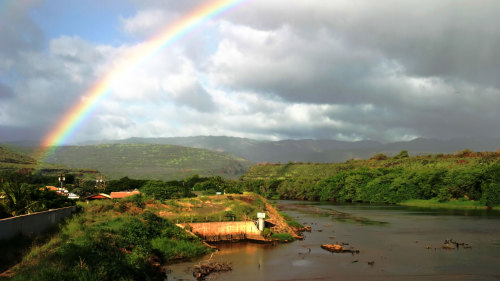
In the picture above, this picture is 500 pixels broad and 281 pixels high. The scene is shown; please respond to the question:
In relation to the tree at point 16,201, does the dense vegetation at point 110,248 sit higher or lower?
lower

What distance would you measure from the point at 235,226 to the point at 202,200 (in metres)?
12.6

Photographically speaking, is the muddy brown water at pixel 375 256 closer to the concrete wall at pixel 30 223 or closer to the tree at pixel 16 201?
the concrete wall at pixel 30 223

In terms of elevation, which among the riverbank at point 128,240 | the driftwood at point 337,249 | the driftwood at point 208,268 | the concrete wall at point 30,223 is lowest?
the driftwood at point 337,249

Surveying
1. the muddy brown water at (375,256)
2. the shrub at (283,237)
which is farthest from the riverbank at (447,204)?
the shrub at (283,237)

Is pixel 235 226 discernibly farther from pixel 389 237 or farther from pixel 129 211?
pixel 389 237

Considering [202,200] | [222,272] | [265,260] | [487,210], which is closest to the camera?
[222,272]

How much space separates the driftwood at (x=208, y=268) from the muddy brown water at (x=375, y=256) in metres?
0.65

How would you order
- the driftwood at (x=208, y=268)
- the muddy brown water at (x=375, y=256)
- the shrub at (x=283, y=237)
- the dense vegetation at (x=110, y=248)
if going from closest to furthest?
the dense vegetation at (x=110, y=248) → the driftwood at (x=208, y=268) → the muddy brown water at (x=375, y=256) → the shrub at (x=283, y=237)

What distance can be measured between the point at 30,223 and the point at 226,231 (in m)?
23.8

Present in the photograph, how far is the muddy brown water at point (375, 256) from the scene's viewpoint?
31.2m

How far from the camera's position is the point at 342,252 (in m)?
40.3

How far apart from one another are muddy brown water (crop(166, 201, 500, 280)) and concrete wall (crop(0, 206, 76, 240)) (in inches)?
411

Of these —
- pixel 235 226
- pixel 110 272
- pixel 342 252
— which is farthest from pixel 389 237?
pixel 110 272

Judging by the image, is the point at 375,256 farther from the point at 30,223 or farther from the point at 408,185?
the point at 408,185
